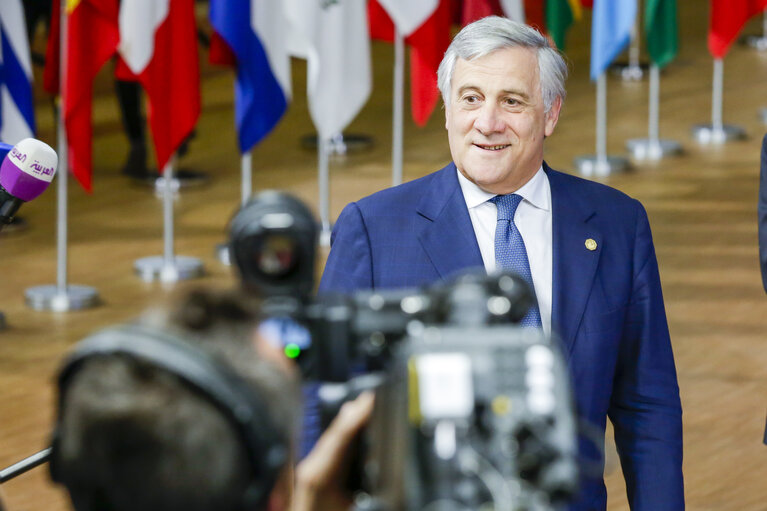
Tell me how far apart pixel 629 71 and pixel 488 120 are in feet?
38.6

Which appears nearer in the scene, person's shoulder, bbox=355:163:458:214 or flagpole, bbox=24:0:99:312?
person's shoulder, bbox=355:163:458:214

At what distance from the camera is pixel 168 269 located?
24.5 feet

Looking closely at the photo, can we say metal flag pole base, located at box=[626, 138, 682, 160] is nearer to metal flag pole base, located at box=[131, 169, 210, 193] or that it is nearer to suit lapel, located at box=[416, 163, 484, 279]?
metal flag pole base, located at box=[131, 169, 210, 193]

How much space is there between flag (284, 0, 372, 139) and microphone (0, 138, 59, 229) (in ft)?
17.9

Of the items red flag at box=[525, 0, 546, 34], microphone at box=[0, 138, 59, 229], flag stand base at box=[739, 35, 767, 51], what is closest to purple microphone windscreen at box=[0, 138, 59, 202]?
microphone at box=[0, 138, 59, 229]

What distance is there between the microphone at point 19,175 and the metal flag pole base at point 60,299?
492cm

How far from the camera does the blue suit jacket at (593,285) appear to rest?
2.41 meters

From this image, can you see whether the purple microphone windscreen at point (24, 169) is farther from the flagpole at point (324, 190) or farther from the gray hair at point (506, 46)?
the flagpole at point (324, 190)

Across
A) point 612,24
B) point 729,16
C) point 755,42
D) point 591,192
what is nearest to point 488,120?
point 591,192

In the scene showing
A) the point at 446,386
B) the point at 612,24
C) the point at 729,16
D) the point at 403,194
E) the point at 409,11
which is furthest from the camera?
the point at 729,16

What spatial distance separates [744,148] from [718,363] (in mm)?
5096

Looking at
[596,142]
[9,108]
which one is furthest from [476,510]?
[596,142]

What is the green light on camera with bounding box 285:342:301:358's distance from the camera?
3.72 ft

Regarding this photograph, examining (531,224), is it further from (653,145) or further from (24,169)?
(653,145)
